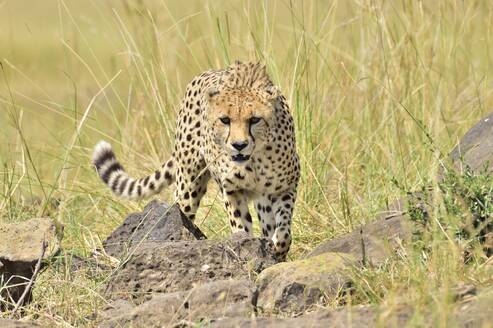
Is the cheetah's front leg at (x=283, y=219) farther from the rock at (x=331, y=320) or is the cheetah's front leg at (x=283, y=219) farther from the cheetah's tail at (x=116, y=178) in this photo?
the rock at (x=331, y=320)

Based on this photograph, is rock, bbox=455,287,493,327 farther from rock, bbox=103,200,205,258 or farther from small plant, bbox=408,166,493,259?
rock, bbox=103,200,205,258

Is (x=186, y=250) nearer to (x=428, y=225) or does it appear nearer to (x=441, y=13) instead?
(x=428, y=225)

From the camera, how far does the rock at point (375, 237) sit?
4223mm

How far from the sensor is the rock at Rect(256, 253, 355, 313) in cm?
376

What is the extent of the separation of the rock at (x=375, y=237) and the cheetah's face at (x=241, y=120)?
521 millimetres

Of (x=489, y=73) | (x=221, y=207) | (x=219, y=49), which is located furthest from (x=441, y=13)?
(x=221, y=207)

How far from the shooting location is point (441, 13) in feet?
21.3

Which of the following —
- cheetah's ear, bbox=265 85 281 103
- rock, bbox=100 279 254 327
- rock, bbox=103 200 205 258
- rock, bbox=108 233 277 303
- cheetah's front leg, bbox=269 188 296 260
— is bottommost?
cheetah's front leg, bbox=269 188 296 260

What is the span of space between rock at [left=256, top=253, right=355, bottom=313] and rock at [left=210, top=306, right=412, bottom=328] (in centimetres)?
22

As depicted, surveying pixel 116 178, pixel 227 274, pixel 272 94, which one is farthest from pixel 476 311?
pixel 116 178

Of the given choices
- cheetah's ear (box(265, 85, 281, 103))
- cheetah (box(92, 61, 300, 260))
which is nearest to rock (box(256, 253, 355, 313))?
cheetah (box(92, 61, 300, 260))

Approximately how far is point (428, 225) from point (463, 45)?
338cm

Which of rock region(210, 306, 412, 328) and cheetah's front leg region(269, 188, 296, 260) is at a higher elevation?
rock region(210, 306, 412, 328)

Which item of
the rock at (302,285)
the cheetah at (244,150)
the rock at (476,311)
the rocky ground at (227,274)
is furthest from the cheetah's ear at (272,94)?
the rock at (476,311)
